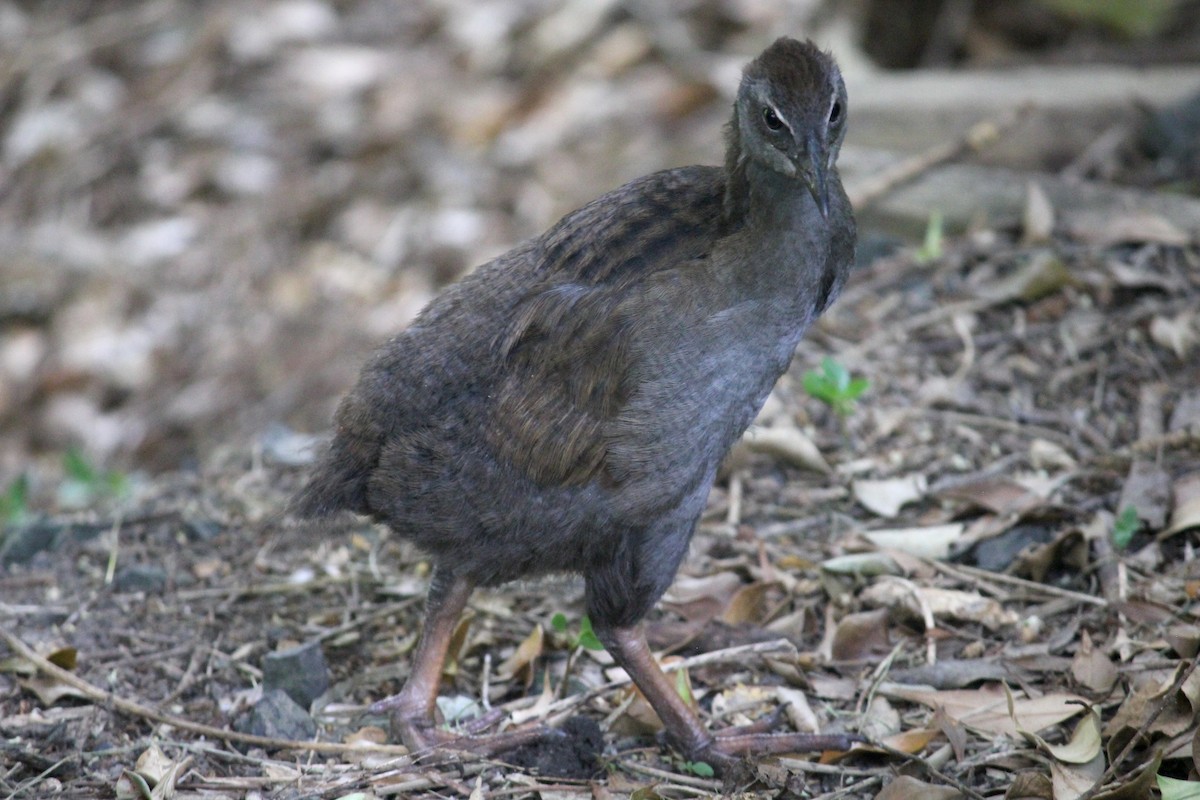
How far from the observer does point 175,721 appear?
12.7ft

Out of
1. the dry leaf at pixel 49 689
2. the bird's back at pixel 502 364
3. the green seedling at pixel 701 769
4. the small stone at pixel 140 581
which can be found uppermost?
the bird's back at pixel 502 364

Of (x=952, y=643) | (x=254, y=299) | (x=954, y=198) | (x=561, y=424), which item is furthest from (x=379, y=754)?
(x=254, y=299)

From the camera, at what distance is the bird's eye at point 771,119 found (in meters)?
3.62

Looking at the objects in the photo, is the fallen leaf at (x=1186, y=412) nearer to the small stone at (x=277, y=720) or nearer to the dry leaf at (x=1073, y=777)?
the dry leaf at (x=1073, y=777)

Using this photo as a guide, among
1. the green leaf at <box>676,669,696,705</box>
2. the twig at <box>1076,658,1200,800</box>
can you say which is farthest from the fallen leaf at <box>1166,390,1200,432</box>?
the green leaf at <box>676,669,696,705</box>

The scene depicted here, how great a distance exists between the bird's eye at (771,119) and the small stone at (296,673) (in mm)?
2122

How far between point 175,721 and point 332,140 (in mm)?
5554

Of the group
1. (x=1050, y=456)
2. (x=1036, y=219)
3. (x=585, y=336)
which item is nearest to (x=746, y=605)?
(x=585, y=336)

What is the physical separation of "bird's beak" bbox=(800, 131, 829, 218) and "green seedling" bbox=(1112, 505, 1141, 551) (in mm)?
1595

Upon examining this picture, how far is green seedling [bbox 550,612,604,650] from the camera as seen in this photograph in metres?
4.10

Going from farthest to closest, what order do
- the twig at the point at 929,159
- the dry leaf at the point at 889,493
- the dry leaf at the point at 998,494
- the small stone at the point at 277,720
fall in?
the twig at the point at 929,159
the dry leaf at the point at 889,493
the dry leaf at the point at 998,494
the small stone at the point at 277,720

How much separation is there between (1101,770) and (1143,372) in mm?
2106

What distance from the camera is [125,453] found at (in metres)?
7.42

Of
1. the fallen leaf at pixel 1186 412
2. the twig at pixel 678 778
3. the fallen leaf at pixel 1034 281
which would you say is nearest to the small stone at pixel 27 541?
the twig at pixel 678 778
